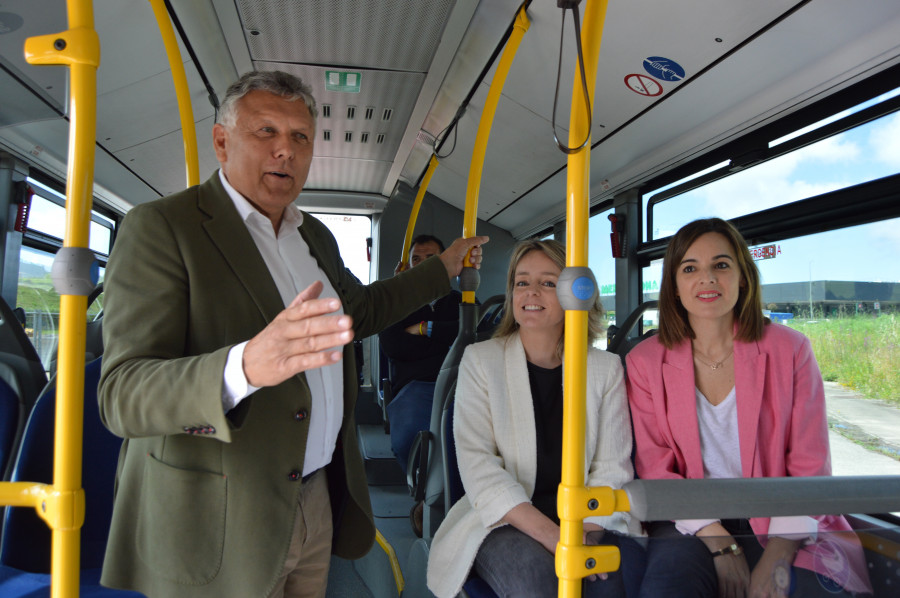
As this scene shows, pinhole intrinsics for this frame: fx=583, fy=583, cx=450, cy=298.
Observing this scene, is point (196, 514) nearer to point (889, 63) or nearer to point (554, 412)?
→ point (554, 412)

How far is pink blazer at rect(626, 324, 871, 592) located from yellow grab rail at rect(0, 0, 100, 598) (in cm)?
175

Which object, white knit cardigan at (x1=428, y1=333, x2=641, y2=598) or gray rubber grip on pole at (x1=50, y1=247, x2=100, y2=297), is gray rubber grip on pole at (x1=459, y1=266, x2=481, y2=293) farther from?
gray rubber grip on pole at (x1=50, y1=247, x2=100, y2=297)

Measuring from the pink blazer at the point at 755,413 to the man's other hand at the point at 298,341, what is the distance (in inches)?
61.3

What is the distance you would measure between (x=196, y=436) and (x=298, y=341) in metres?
0.52

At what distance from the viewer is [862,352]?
2.39 metres

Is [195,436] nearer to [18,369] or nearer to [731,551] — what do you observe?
[731,551]

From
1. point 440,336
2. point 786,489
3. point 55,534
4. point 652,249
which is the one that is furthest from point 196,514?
point 652,249

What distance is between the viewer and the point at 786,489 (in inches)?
44.7

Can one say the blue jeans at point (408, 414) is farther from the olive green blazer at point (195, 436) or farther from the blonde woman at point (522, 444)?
the olive green blazer at point (195, 436)

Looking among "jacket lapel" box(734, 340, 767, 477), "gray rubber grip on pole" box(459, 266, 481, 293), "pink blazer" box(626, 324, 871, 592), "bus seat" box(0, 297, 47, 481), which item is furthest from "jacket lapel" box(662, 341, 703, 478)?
"bus seat" box(0, 297, 47, 481)

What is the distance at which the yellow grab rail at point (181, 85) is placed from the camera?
1.80m

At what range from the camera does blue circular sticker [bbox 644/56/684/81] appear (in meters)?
2.75

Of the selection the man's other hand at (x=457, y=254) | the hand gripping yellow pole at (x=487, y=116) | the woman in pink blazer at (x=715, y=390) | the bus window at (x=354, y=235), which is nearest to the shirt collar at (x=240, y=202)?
the man's other hand at (x=457, y=254)

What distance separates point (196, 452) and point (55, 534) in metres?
0.28
